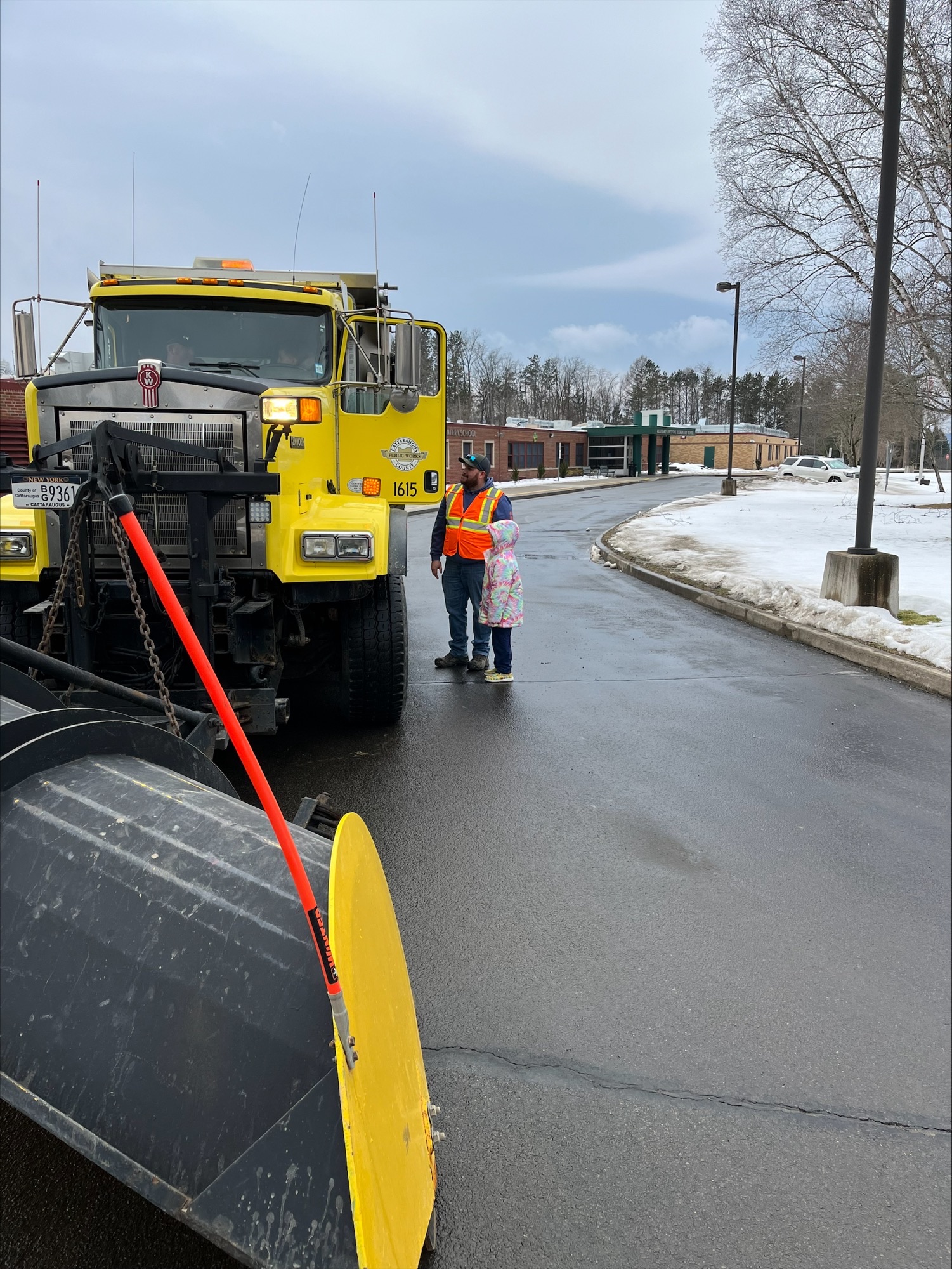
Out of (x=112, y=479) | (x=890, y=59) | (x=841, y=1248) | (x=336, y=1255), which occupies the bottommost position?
(x=841, y=1248)

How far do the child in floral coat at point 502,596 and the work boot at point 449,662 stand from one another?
447 mm

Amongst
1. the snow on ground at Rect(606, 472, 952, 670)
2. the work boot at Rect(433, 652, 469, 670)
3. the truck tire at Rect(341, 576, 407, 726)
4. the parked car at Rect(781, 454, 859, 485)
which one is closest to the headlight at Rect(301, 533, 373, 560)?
the truck tire at Rect(341, 576, 407, 726)

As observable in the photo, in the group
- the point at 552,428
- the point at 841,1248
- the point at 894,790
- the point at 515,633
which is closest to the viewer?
the point at 841,1248

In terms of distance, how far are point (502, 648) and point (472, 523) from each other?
3.40 feet

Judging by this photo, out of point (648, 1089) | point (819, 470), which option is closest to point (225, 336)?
point (648, 1089)

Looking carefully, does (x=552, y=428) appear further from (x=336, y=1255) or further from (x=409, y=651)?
(x=336, y=1255)

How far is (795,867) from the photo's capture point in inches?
160

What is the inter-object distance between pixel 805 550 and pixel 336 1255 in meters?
15.5

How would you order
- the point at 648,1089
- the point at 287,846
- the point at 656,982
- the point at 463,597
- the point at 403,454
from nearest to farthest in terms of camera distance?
the point at 287,846, the point at 648,1089, the point at 656,982, the point at 403,454, the point at 463,597

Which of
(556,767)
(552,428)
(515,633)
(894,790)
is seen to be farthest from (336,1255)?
(552,428)

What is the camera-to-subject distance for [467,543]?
7422 millimetres

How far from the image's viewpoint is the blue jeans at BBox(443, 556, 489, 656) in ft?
24.6

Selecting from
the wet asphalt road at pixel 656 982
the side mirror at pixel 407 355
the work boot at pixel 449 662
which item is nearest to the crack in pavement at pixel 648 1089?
the wet asphalt road at pixel 656 982

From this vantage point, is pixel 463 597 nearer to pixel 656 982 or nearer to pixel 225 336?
pixel 225 336
